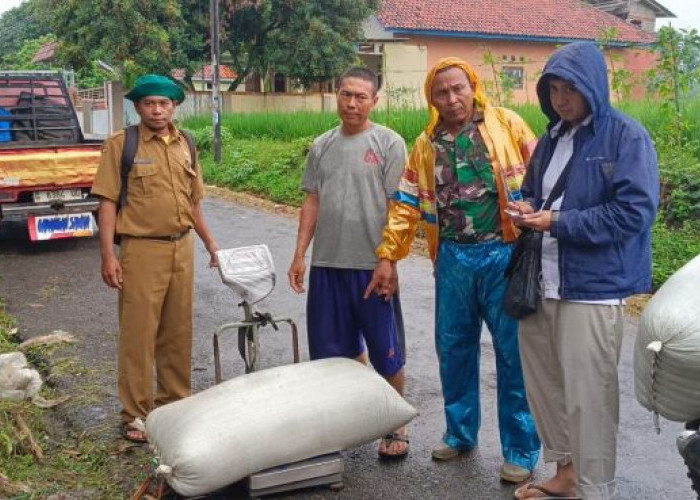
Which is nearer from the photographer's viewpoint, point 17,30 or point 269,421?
point 269,421

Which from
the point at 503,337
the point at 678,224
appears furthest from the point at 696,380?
the point at 678,224

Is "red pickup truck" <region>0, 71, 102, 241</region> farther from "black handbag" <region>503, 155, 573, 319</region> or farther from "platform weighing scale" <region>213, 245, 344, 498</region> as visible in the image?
"black handbag" <region>503, 155, 573, 319</region>

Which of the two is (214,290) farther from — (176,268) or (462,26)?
(462,26)

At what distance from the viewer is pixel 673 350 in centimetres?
237

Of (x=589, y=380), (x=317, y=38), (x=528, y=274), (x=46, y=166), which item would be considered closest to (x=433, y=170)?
(x=528, y=274)

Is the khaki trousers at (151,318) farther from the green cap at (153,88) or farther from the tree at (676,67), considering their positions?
the tree at (676,67)

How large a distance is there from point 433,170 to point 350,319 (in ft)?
2.77

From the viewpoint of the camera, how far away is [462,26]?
26719mm

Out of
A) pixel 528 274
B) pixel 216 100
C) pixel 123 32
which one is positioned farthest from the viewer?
pixel 123 32

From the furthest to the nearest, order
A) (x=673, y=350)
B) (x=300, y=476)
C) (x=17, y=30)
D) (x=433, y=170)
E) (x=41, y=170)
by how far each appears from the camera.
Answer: (x=17, y=30)
(x=41, y=170)
(x=433, y=170)
(x=300, y=476)
(x=673, y=350)

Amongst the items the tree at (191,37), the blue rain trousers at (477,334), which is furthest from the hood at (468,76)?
the tree at (191,37)

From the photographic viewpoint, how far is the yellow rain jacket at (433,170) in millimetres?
3424

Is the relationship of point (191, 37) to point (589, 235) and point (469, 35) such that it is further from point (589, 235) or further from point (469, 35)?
point (589, 235)

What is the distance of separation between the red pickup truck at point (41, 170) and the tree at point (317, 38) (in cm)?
1433
